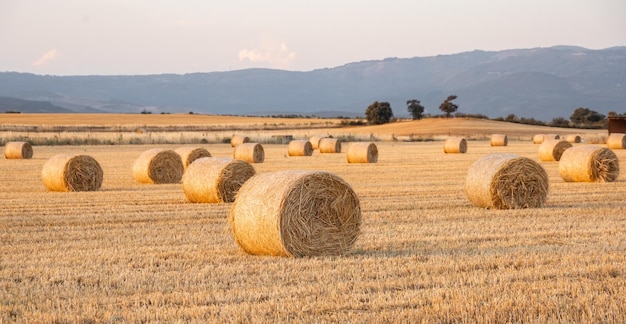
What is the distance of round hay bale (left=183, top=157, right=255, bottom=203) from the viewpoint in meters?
17.3

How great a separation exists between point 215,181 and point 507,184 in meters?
5.33

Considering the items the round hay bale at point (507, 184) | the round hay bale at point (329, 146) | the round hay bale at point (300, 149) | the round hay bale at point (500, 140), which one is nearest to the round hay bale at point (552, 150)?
the round hay bale at point (300, 149)

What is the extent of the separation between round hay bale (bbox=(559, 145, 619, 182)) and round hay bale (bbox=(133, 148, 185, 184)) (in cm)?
958

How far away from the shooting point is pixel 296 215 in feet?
35.1

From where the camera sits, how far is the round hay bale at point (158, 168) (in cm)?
2275

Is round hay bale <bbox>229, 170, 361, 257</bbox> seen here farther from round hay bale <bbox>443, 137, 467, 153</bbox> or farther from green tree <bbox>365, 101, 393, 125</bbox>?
green tree <bbox>365, 101, 393, 125</bbox>

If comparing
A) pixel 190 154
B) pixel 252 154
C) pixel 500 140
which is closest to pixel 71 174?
pixel 190 154

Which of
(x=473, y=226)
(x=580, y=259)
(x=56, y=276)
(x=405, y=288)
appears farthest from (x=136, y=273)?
(x=473, y=226)

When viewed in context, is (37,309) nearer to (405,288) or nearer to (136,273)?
(136,273)

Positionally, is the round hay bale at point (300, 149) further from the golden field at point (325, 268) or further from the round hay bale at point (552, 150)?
the golden field at point (325, 268)

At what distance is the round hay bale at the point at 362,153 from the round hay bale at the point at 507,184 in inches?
626

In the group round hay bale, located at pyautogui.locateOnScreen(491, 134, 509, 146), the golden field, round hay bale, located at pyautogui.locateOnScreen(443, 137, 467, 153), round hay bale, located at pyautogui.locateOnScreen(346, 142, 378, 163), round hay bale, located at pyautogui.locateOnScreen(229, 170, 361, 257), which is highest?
round hay bale, located at pyautogui.locateOnScreen(229, 170, 361, 257)

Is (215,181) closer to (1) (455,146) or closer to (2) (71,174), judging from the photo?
(2) (71,174)

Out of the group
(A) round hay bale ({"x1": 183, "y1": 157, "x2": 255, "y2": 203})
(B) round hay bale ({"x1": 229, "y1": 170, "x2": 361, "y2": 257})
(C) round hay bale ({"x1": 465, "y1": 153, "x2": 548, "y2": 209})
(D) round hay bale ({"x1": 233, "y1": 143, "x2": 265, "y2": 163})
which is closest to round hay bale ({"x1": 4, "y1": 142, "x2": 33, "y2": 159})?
(D) round hay bale ({"x1": 233, "y1": 143, "x2": 265, "y2": 163})
